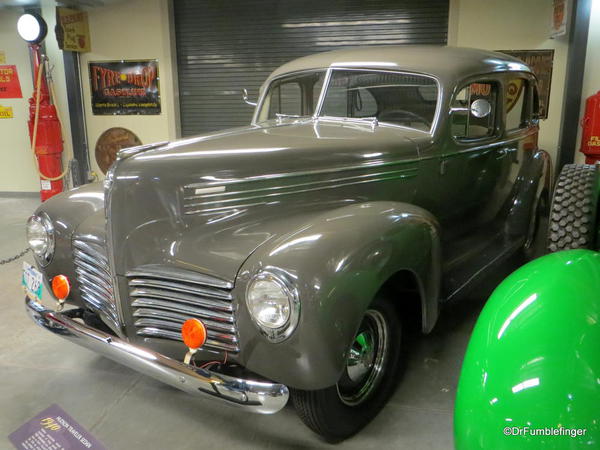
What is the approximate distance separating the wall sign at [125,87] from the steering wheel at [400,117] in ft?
14.4

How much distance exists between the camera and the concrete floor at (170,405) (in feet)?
6.74

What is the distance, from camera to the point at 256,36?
622 centimetres

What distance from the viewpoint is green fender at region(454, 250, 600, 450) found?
3.54 feet

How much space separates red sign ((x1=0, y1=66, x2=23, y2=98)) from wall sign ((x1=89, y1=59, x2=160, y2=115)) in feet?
3.17

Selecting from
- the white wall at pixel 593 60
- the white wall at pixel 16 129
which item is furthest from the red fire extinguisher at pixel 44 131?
the white wall at pixel 593 60

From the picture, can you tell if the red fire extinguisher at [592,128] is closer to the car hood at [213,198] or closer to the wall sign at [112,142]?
the car hood at [213,198]

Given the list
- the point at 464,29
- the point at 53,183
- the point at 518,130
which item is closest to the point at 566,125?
the point at 464,29

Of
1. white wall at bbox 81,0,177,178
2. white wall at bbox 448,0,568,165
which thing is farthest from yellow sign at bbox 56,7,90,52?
white wall at bbox 448,0,568,165

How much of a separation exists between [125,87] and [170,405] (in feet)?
17.4

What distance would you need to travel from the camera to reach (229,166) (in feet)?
6.65

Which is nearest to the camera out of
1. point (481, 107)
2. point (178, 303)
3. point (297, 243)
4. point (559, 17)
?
point (297, 243)

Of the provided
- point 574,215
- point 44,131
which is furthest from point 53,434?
point 44,131

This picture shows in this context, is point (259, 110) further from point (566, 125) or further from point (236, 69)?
point (566, 125)

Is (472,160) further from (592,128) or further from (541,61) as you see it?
(541,61)
